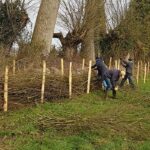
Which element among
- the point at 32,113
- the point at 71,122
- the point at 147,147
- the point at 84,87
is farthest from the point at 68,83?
the point at 147,147

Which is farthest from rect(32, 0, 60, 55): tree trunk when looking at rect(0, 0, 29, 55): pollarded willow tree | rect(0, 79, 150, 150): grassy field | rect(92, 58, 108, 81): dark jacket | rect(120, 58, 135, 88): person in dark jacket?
rect(0, 79, 150, 150): grassy field

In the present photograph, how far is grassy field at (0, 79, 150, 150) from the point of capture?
10.8 meters

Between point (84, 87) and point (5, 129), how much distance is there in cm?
861

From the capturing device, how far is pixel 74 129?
39.3 ft

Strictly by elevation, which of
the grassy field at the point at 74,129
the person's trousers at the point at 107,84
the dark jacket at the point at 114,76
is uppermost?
the dark jacket at the point at 114,76

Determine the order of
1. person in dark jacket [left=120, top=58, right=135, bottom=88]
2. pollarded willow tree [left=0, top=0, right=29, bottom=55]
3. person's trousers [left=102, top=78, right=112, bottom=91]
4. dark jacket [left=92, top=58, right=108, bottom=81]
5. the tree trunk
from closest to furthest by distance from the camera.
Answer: person's trousers [left=102, top=78, right=112, bottom=91] < dark jacket [left=92, top=58, right=108, bottom=81] < the tree trunk < person in dark jacket [left=120, top=58, right=135, bottom=88] < pollarded willow tree [left=0, top=0, right=29, bottom=55]

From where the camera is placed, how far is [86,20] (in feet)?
96.8

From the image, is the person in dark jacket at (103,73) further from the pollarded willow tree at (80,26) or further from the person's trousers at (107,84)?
the pollarded willow tree at (80,26)

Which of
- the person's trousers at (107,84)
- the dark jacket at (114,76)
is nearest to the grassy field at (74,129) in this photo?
the person's trousers at (107,84)

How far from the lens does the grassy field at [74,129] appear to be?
10797mm

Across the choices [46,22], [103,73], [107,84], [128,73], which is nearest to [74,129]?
[107,84]

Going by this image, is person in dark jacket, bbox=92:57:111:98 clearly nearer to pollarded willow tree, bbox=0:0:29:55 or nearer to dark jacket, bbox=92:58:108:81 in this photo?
dark jacket, bbox=92:58:108:81

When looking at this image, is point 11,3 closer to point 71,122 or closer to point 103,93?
point 103,93

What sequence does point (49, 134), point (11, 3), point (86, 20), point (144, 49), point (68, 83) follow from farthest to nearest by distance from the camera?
point (144, 49) → point (86, 20) → point (11, 3) → point (68, 83) → point (49, 134)
